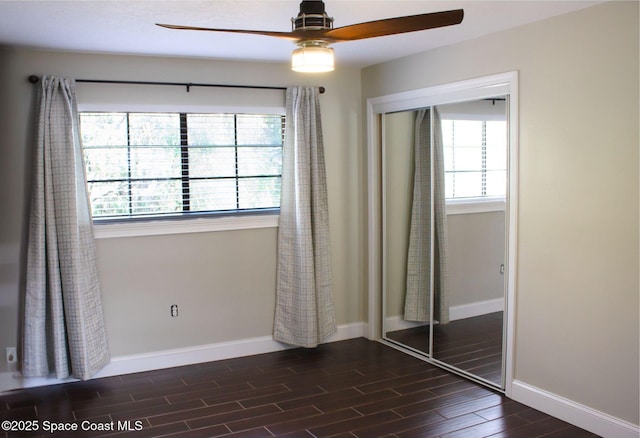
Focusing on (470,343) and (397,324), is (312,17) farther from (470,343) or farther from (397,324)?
(397,324)

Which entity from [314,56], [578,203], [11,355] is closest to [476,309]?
[578,203]

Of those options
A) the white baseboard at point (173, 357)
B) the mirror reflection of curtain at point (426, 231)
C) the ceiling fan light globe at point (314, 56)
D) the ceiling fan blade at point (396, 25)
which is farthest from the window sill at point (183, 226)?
the ceiling fan blade at point (396, 25)

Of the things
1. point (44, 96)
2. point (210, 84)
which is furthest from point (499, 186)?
point (44, 96)

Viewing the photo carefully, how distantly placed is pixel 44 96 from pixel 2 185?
664 mm

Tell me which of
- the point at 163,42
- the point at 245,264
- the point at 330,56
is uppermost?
the point at 163,42

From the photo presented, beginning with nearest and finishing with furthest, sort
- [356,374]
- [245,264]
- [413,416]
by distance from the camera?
1. [413,416]
2. [356,374]
3. [245,264]

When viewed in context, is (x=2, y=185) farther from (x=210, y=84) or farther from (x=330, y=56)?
(x=330, y=56)

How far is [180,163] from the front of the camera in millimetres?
4742

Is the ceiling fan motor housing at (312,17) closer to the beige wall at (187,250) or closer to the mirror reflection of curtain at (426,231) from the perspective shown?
the mirror reflection of curtain at (426,231)

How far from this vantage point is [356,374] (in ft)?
14.7

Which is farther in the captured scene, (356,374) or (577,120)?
(356,374)

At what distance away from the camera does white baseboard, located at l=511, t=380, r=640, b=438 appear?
3.27 meters

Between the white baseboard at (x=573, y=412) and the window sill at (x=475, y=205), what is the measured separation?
1112 millimetres

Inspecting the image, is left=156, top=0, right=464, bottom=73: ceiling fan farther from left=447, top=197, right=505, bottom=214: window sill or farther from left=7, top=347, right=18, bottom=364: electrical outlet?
left=7, top=347, right=18, bottom=364: electrical outlet
